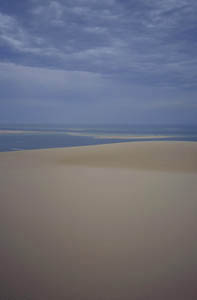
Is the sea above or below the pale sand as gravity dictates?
above

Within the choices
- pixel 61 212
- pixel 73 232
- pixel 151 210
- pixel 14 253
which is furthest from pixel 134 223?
pixel 14 253

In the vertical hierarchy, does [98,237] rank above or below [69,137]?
below

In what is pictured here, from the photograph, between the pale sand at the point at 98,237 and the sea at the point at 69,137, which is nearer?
the pale sand at the point at 98,237

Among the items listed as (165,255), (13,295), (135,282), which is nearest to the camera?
(13,295)

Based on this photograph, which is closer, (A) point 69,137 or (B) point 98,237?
(B) point 98,237

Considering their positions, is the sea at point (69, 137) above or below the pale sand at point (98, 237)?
above

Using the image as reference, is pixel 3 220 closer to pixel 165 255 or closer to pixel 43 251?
pixel 43 251

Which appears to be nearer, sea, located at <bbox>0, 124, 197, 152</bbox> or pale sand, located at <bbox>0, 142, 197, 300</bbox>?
pale sand, located at <bbox>0, 142, 197, 300</bbox>

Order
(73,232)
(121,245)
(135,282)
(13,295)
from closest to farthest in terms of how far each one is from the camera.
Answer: (13,295), (135,282), (121,245), (73,232)
